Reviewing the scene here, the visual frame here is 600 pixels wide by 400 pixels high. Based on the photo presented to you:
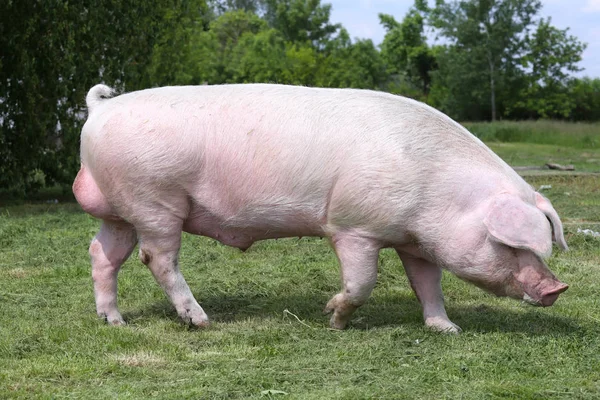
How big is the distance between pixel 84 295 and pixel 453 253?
2.96 metres

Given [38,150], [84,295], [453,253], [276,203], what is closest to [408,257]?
[453,253]

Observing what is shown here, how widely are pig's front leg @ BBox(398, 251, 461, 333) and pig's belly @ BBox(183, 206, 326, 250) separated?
67cm

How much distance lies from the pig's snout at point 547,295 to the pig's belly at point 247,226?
132cm

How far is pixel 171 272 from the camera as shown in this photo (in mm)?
5902

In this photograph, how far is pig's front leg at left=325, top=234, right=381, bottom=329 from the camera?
557 centimetres

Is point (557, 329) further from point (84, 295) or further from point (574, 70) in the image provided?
point (574, 70)

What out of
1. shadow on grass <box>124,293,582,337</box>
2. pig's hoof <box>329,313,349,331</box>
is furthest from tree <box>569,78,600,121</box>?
pig's hoof <box>329,313,349,331</box>

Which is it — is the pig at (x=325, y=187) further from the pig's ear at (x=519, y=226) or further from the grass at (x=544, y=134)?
the grass at (x=544, y=134)

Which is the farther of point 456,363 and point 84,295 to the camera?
point 84,295

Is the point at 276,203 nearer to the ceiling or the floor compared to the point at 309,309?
nearer to the ceiling

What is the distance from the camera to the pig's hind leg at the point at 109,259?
614 cm

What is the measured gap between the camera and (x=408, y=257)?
6.00 meters

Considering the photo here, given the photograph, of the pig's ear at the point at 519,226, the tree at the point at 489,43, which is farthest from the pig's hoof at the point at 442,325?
the tree at the point at 489,43

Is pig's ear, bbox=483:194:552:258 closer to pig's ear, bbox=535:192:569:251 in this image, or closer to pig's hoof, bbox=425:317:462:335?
pig's ear, bbox=535:192:569:251
